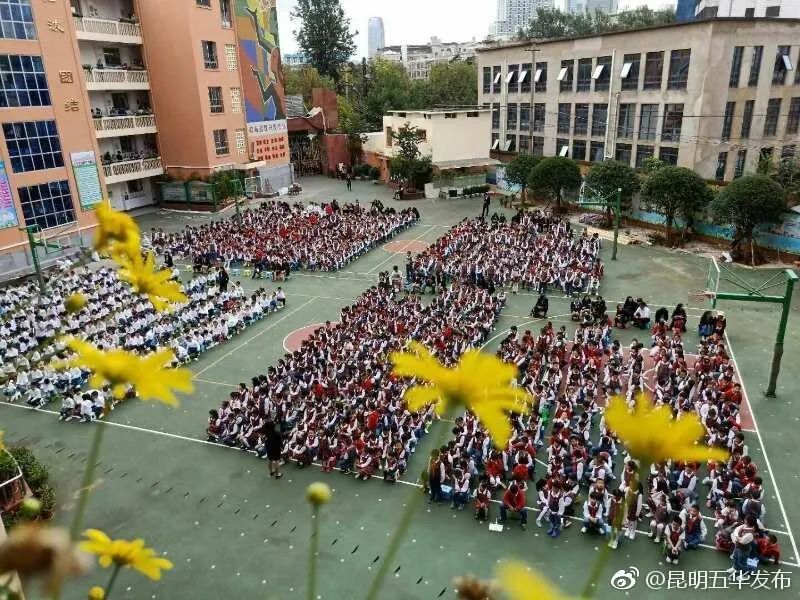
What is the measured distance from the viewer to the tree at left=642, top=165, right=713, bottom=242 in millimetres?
28297

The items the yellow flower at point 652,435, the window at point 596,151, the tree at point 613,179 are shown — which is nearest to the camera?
the yellow flower at point 652,435

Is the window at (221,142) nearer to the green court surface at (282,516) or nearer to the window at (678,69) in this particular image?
the green court surface at (282,516)

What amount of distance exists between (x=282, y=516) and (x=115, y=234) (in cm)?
1070

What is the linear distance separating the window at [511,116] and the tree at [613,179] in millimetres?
19990

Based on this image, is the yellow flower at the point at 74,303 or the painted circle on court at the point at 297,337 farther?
the painted circle on court at the point at 297,337

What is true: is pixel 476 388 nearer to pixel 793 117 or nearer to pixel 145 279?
pixel 145 279

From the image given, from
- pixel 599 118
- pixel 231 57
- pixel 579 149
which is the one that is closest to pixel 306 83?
pixel 231 57

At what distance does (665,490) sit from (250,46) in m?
40.3

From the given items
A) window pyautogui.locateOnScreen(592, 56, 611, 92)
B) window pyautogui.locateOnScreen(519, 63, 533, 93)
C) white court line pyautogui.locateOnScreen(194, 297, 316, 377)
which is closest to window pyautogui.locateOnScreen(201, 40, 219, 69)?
→ white court line pyautogui.locateOnScreen(194, 297, 316, 377)

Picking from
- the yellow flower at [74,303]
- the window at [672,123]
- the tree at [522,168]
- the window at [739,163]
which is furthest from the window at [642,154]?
the yellow flower at [74,303]

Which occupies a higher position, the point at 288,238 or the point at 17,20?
the point at 17,20

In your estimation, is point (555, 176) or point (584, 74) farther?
point (584, 74)

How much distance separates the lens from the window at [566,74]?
44.5 meters

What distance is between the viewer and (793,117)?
123ft
